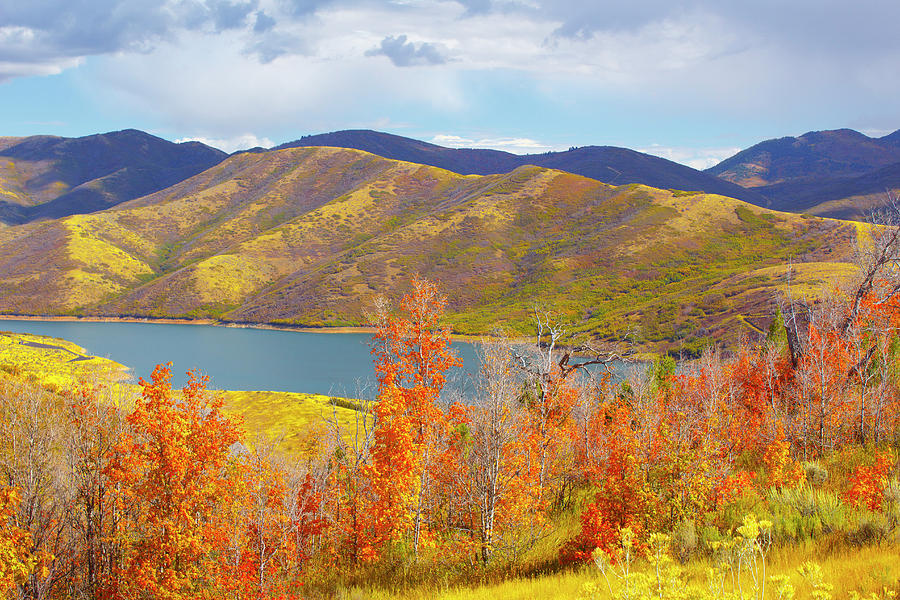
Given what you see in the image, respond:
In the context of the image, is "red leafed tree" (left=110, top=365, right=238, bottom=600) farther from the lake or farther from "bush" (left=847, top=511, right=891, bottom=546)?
the lake

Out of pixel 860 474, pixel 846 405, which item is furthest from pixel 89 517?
pixel 846 405

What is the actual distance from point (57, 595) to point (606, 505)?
17804 millimetres

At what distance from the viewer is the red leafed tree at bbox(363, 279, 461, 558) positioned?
678 inches

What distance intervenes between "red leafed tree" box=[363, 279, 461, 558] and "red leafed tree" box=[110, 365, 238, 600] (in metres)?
4.48

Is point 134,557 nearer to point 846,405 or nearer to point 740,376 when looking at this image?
point 846,405

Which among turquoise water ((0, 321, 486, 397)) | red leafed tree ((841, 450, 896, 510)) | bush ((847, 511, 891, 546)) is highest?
bush ((847, 511, 891, 546))

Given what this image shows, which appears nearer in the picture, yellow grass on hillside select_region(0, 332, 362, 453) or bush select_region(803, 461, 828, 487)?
bush select_region(803, 461, 828, 487)

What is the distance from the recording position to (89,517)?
56.2 feet

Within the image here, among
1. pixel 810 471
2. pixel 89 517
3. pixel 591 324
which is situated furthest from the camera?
pixel 591 324

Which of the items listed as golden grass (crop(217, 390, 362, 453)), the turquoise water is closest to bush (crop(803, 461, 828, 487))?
golden grass (crop(217, 390, 362, 453))

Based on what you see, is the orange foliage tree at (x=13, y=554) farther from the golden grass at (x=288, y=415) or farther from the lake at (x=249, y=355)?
the lake at (x=249, y=355)

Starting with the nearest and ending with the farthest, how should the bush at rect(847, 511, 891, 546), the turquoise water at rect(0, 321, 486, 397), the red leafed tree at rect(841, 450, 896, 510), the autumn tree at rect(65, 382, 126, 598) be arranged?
the bush at rect(847, 511, 891, 546) → the red leafed tree at rect(841, 450, 896, 510) → the autumn tree at rect(65, 382, 126, 598) → the turquoise water at rect(0, 321, 486, 397)

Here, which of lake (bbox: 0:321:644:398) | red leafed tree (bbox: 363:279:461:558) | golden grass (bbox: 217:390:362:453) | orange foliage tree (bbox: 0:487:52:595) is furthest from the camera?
lake (bbox: 0:321:644:398)

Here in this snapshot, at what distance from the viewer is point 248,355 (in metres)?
156
